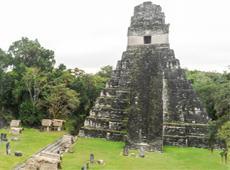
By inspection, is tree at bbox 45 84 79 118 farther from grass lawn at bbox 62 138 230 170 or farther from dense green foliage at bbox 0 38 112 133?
grass lawn at bbox 62 138 230 170

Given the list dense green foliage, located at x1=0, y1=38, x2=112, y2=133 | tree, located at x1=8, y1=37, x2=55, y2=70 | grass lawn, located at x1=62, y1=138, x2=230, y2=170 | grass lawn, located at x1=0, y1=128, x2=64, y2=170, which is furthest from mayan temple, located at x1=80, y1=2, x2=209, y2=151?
tree, located at x1=8, y1=37, x2=55, y2=70

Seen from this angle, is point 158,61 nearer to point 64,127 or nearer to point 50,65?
point 64,127

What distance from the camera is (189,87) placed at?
27.1 m

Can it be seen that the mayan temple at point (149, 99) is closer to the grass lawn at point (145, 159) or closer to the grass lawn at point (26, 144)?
the grass lawn at point (145, 159)

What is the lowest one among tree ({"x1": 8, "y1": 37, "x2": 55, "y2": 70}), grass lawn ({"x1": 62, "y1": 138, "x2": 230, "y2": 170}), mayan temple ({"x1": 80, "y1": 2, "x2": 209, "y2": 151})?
grass lawn ({"x1": 62, "y1": 138, "x2": 230, "y2": 170})

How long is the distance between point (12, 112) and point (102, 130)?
14.1 m

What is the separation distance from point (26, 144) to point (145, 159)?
9.31 meters

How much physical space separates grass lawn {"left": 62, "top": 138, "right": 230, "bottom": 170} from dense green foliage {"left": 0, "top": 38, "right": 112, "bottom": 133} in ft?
32.0

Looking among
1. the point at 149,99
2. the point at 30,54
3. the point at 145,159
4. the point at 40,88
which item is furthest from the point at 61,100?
the point at 145,159

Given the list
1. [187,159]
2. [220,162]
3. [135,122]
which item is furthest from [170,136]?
[220,162]

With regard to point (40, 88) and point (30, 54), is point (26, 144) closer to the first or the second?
point (40, 88)

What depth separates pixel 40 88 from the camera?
1394 inches

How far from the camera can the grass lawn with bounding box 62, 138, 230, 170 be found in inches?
741

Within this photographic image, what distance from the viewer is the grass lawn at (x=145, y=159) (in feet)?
61.8
